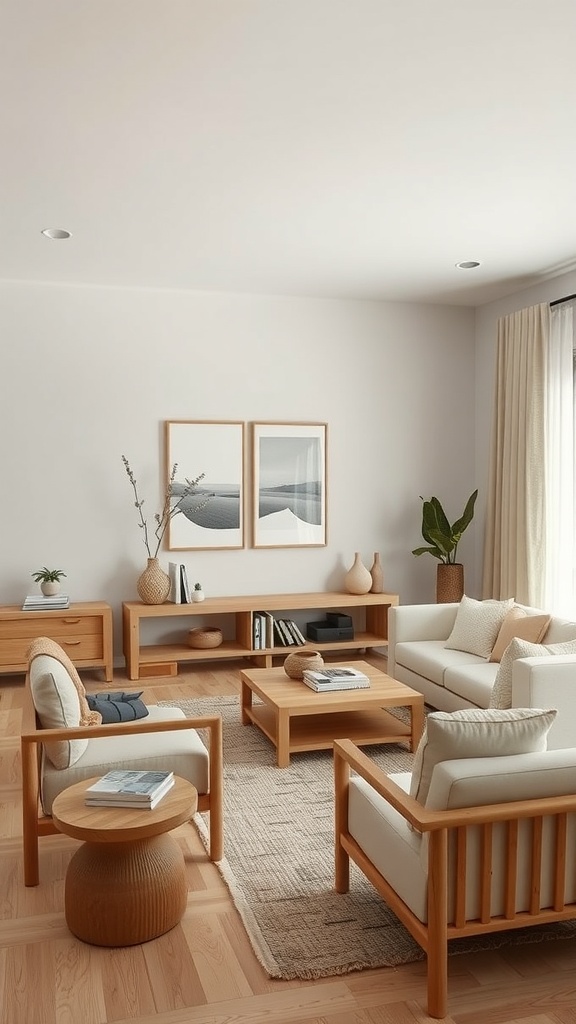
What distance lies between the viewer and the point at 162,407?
6422 mm

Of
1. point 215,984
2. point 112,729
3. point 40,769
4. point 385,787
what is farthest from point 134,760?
point 385,787

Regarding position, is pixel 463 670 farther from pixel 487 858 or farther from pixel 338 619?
pixel 487 858

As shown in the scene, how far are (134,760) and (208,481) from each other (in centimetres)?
362

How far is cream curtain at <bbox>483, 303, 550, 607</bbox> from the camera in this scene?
19.7ft

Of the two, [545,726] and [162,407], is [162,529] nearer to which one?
[162,407]

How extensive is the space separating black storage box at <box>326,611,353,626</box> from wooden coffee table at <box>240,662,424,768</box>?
5.83 ft

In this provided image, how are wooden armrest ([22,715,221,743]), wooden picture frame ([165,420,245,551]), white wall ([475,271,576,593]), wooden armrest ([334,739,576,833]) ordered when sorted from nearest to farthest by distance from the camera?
1. wooden armrest ([334,739,576,833])
2. wooden armrest ([22,715,221,743])
3. wooden picture frame ([165,420,245,551])
4. white wall ([475,271,576,593])

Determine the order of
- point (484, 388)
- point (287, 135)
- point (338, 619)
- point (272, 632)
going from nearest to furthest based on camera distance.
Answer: point (287, 135), point (272, 632), point (338, 619), point (484, 388)

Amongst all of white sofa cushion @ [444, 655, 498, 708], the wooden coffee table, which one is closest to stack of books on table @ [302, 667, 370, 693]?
the wooden coffee table

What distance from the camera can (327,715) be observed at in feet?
15.6

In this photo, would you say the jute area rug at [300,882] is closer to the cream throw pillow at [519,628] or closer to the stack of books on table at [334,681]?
the stack of books on table at [334,681]

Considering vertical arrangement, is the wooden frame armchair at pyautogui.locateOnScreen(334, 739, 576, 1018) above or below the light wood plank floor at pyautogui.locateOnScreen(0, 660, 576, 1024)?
above

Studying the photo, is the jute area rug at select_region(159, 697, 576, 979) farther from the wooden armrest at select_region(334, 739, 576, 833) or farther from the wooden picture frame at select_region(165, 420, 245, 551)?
the wooden picture frame at select_region(165, 420, 245, 551)

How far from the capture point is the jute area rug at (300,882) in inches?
100
